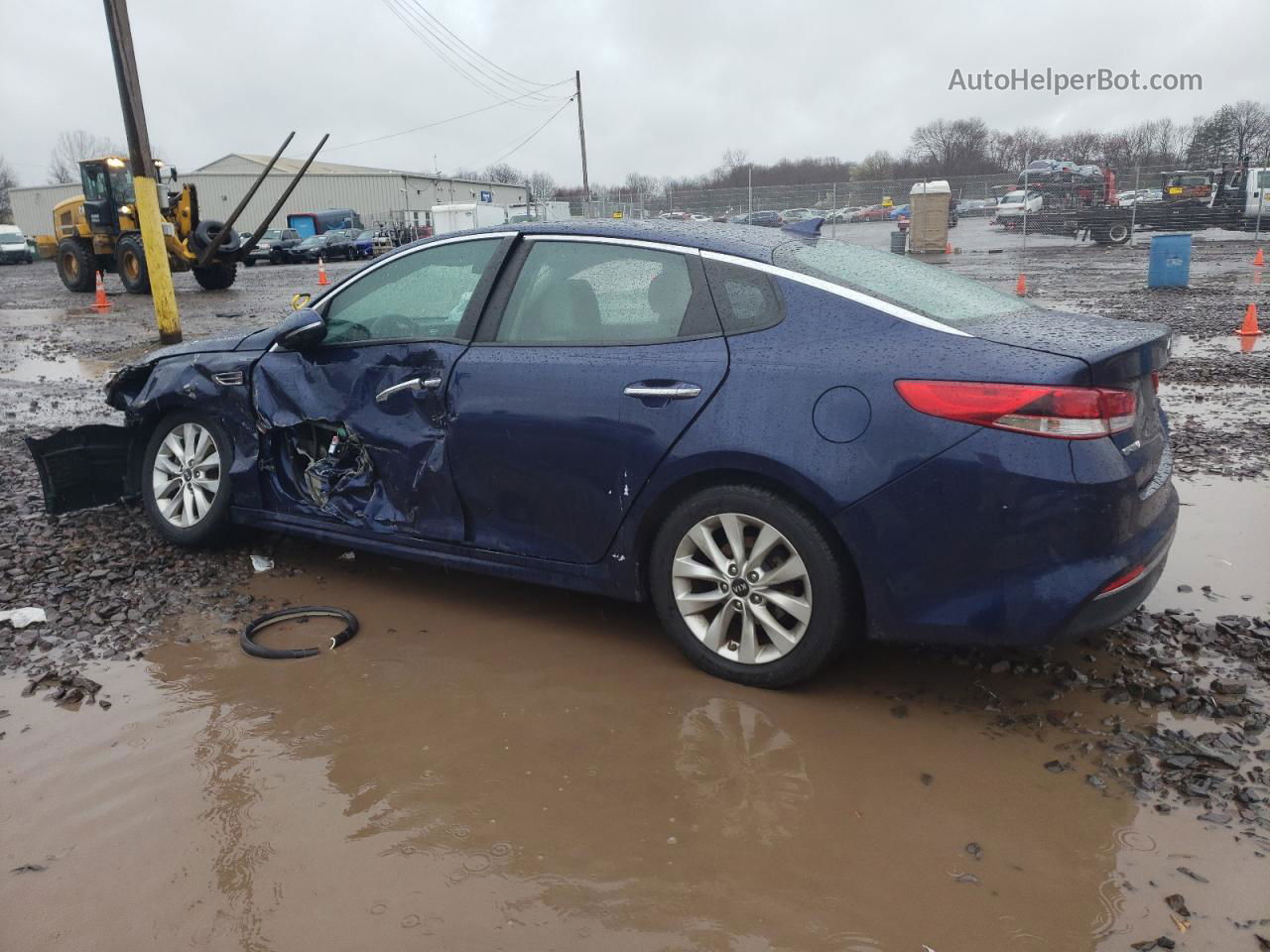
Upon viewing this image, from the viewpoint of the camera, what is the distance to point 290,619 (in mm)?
4328

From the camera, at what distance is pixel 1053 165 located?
38062mm

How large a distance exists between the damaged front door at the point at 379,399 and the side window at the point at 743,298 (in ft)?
3.43

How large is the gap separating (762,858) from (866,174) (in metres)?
67.8

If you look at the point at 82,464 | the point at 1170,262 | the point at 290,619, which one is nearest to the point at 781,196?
the point at 1170,262

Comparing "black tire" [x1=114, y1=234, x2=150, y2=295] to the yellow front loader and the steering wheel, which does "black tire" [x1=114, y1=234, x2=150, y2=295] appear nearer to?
the yellow front loader

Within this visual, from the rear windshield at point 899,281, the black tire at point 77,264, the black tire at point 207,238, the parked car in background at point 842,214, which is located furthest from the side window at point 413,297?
the parked car in background at point 842,214

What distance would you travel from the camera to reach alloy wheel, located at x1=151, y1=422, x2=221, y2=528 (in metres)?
4.92

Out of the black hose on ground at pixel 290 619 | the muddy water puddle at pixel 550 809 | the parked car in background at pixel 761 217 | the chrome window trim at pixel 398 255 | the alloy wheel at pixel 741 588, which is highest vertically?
the parked car in background at pixel 761 217

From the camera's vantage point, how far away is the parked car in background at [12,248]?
4975 cm

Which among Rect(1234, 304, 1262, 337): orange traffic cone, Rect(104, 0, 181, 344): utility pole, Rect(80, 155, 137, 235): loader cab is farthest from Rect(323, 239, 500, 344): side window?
Rect(80, 155, 137, 235): loader cab

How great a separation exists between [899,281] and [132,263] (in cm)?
2347

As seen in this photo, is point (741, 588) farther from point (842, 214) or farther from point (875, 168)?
point (875, 168)

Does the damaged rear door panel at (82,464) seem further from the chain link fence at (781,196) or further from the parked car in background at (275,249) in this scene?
the parked car in background at (275,249)

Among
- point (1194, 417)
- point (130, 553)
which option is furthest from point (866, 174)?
point (130, 553)
